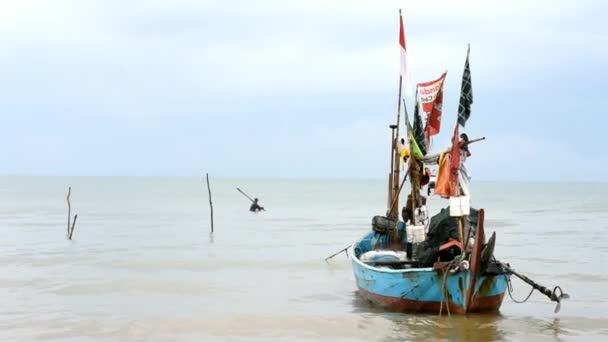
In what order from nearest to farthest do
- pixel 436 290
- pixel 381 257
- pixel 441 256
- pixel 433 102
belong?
pixel 436 290
pixel 441 256
pixel 433 102
pixel 381 257

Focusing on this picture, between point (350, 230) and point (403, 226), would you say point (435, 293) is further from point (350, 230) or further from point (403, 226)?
point (350, 230)

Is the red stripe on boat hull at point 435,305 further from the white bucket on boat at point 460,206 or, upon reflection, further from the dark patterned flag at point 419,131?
the dark patterned flag at point 419,131

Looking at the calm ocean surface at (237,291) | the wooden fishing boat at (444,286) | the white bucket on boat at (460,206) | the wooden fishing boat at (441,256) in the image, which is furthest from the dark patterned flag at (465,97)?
the calm ocean surface at (237,291)

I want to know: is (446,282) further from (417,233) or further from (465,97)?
(465,97)

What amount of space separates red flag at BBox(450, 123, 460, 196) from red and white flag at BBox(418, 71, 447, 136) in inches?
84.5

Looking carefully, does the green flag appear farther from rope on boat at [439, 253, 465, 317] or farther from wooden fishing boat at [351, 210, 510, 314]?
rope on boat at [439, 253, 465, 317]

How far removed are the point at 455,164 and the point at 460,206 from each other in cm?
82

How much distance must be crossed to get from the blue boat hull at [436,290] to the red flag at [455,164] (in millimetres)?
1602

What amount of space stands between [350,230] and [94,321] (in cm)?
2781

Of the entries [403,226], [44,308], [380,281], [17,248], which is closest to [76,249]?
[17,248]

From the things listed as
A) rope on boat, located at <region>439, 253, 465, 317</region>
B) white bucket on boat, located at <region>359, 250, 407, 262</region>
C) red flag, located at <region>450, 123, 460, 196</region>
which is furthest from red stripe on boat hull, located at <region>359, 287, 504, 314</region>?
red flag, located at <region>450, 123, 460, 196</region>

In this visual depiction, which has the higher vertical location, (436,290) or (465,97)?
(465,97)

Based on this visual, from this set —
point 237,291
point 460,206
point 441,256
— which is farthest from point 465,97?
point 237,291

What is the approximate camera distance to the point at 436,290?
13859 mm
